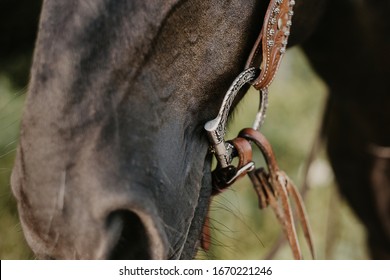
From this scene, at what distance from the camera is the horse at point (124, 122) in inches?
30.2

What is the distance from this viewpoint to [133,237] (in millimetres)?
802

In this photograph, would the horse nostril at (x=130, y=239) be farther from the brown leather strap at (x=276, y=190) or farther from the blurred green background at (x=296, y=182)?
the blurred green background at (x=296, y=182)

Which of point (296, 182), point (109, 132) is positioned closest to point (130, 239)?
point (109, 132)

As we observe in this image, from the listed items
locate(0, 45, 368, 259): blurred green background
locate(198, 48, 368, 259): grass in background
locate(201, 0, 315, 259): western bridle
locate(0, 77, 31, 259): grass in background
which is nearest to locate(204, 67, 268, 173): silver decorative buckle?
locate(201, 0, 315, 259): western bridle

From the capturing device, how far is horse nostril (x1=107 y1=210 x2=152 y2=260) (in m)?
0.78

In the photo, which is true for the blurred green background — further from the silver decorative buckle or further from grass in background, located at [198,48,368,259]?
the silver decorative buckle

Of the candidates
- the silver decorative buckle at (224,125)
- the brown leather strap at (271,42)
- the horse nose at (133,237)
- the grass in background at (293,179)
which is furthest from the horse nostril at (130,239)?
the grass in background at (293,179)

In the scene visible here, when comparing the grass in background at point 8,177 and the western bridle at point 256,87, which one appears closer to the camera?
the western bridle at point 256,87

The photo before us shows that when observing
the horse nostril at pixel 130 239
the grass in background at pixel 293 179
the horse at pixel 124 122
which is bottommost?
the grass in background at pixel 293 179

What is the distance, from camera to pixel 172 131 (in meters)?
0.85
